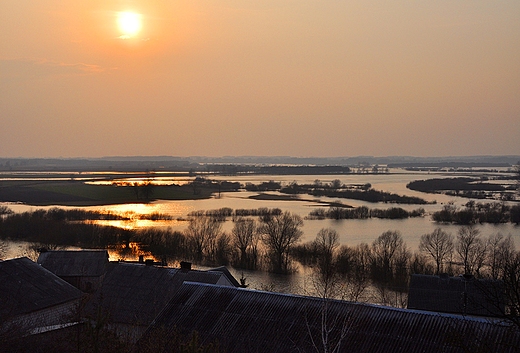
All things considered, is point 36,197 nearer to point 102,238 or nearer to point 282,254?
point 102,238

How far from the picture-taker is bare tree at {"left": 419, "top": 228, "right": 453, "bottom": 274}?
89.8 ft

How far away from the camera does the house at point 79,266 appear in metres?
19.3

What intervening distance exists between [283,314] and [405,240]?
24086 millimetres

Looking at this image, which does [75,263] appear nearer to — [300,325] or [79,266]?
[79,266]

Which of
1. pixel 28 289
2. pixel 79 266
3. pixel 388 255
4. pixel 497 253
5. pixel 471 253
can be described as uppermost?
pixel 28 289

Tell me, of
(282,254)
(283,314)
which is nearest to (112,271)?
(283,314)

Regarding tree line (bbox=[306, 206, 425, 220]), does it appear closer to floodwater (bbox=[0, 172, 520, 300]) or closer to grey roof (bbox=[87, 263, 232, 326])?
floodwater (bbox=[0, 172, 520, 300])

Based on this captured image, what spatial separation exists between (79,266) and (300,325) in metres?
12.0

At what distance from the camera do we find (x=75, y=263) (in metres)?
19.7

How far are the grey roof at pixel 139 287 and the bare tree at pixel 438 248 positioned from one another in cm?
1424

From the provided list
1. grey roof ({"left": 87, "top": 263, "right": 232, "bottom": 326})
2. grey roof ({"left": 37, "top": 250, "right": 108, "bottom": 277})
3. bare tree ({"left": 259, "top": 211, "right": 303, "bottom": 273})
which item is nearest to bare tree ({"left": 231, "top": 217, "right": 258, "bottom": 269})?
bare tree ({"left": 259, "top": 211, "right": 303, "bottom": 273})

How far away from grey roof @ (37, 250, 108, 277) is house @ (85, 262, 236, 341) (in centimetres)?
138

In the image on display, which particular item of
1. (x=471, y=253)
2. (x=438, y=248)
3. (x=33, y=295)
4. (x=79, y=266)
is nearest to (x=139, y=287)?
(x=33, y=295)

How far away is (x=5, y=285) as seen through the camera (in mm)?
14672
